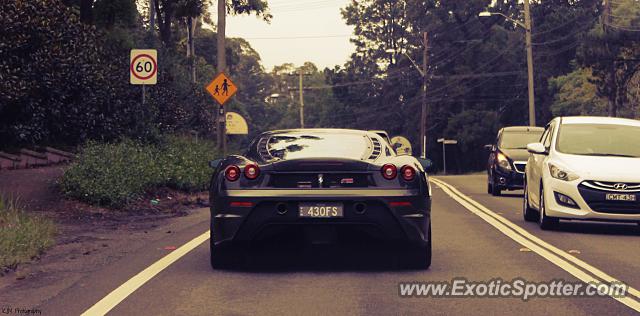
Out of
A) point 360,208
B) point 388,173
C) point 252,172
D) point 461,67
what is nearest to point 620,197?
point 388,173

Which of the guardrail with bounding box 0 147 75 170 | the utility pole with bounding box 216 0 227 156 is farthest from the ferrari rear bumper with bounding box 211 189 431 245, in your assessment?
the utility pole with bounding box 216 0 227 156

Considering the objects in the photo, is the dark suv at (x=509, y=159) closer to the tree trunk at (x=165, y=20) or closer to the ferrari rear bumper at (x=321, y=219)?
the ferrari rear bumper at (x=321, y=219)

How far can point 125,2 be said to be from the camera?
1248 inches

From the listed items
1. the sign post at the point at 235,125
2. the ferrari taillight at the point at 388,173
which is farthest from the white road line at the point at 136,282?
the sign post at the point at 235,125

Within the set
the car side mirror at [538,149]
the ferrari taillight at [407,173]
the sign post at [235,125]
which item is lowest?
the ferrari taillight at [407,173]

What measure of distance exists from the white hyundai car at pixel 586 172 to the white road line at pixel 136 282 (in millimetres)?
4942

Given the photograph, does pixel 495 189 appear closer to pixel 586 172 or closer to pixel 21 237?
pixel 586 172

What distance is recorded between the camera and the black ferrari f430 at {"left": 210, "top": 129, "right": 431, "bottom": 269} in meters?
9.77

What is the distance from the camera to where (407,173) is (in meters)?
10.0

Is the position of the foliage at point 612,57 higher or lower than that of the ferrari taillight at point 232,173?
higher

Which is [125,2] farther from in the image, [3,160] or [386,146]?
[386,146]

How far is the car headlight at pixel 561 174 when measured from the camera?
14.1 metres

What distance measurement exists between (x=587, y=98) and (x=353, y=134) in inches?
2073

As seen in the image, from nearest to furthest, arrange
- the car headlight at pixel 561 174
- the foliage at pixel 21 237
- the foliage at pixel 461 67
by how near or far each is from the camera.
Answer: the foliage at pixel 21 237 < the car headlight at pixel 561 174 < the foliage at pixel 461 67
